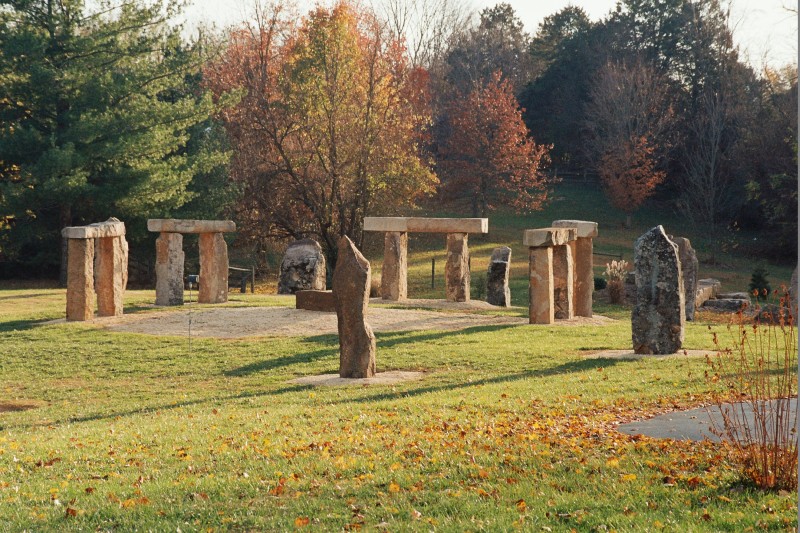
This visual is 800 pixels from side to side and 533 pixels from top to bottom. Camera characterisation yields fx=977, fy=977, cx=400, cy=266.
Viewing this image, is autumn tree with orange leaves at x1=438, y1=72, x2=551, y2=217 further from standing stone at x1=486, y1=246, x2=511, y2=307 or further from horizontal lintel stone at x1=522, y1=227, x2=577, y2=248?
horizontal lintel stone at x1=522, y1=227, x2=577, y2=248

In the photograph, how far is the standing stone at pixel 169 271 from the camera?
27.0m

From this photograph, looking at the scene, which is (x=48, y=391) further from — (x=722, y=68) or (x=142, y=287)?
(x=722, y=68)

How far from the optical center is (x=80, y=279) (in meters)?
23.2

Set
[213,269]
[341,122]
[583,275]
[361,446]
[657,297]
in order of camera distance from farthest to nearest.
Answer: [341,122] < [213,269] < [583,275] < [657,297] < [361,446]

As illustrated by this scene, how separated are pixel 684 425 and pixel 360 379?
6693 mm

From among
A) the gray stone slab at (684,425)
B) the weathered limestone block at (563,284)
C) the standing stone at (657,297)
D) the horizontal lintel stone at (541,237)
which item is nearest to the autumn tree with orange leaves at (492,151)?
the weathered limestone block at (563,284)

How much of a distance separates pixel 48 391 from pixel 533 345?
8983 mm

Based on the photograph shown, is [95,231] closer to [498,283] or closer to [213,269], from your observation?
[213,269]

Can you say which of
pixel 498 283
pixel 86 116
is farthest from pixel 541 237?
pixel 86 116

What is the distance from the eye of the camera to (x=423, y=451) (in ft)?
31.7

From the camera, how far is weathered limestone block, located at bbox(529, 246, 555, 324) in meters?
22.4

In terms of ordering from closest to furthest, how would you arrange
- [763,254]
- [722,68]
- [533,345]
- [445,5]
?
[533,345] → [763,254] → [722,68] → [445,5]

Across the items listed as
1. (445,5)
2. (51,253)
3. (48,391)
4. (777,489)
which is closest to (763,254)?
(445,5)

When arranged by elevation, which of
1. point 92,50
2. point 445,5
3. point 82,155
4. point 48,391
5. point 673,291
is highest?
point 445,5
